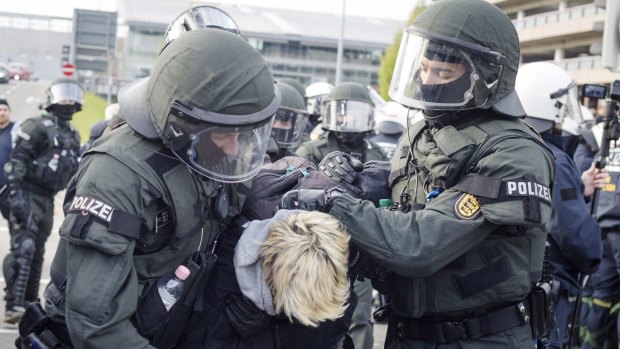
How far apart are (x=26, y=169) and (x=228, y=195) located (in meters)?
4.93

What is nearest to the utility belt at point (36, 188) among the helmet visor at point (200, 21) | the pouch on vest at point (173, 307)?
the helmet visor at point (200, 21)

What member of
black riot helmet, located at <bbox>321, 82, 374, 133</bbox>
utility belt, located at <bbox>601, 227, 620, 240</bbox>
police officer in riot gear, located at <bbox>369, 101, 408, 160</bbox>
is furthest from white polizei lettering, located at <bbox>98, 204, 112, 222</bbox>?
police officer in riot gear, located at <bbox>369, 101, 408, 160</bbox>

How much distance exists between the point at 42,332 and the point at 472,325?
5.06 feet

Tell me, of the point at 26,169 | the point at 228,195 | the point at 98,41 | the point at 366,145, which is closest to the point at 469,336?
the point at 228,195

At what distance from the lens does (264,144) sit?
267 cm

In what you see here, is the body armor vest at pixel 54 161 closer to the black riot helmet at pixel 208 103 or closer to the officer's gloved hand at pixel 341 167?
the officer's gloved hand at pixel 341 167

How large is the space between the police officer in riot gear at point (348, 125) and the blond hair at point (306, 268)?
13.1 ft

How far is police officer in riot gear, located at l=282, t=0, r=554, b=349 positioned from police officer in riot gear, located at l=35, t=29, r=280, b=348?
295 mm

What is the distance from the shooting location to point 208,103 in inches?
95.4

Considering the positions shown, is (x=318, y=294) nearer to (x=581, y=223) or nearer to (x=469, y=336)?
(x=469, y=336)

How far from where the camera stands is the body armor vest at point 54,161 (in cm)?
714

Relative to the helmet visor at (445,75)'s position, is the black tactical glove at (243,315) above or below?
below

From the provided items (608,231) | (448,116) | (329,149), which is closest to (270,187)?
(448,116)

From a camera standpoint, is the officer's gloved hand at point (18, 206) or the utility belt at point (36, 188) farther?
the utility belt at point (36, 188)
